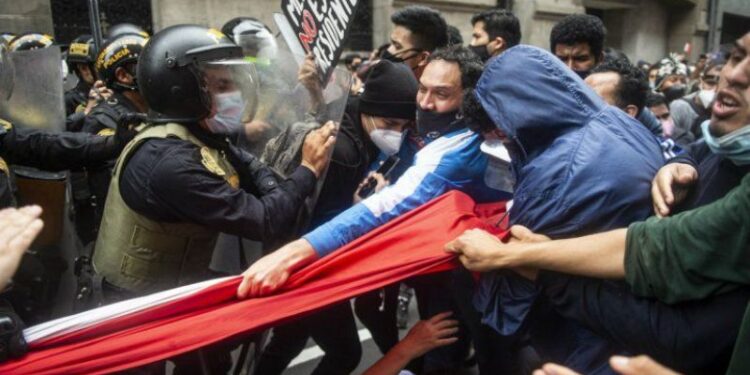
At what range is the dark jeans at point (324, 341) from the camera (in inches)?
97.7

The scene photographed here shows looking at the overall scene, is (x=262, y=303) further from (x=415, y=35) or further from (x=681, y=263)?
(x=415, y=35)

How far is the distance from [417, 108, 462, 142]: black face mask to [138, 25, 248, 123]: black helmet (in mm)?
789

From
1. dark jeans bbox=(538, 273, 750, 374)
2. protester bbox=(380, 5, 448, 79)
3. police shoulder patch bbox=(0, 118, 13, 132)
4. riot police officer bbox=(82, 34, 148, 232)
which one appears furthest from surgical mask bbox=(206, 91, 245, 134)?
protester bbox=(380, 5, 448, 79)

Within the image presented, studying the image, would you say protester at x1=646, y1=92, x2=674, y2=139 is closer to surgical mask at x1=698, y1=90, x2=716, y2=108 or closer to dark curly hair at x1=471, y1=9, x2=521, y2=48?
surgical mask at x1=698, y1=90, x2=716, y2=108

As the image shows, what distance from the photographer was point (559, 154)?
156cm

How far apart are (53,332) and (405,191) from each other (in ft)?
3.85

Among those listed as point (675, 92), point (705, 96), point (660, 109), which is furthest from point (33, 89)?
point (675, 92)

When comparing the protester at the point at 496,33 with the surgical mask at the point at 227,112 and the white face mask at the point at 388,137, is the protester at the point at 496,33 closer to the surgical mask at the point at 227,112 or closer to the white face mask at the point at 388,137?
the white face mask at the point at 388,137

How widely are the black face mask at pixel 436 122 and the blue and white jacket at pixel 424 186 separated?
0.49ft

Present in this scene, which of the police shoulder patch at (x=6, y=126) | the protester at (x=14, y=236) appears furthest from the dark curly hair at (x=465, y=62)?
the police shoulder patch at (x=6, y=126)

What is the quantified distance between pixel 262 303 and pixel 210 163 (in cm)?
61

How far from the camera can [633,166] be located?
1552 mm

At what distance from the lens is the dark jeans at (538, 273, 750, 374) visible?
3.93 feet

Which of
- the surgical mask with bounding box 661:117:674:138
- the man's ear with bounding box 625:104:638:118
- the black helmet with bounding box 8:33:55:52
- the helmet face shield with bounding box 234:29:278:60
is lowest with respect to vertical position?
the surgical mask with bounding box 661:117:674:138
